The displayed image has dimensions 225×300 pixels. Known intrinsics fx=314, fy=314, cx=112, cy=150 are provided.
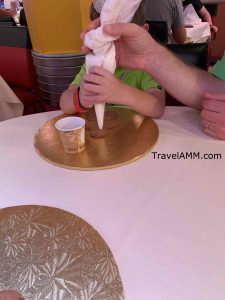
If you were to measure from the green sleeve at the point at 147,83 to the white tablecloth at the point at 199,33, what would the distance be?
1.70m

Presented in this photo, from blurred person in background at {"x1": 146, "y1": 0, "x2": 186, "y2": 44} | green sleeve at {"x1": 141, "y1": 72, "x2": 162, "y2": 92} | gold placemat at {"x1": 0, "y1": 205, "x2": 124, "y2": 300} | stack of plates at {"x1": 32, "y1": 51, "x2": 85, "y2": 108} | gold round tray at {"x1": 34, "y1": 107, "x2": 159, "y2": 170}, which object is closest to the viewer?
gold placemat at {"x1": 0, "y1": 205, "x2": 124, "y2": 300}

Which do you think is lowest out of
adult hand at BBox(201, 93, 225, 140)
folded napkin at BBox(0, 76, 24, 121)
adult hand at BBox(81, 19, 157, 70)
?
folded napkin at BBox(0, 76, 24, 121)

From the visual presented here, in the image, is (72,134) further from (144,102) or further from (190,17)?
(190,17)

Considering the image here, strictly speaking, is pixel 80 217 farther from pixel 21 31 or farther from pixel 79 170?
pixel 21 31

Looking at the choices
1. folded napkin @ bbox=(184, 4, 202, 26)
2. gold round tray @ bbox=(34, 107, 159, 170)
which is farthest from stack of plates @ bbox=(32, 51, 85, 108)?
folded napkin @ bbox=(184, 4, 202, 26)

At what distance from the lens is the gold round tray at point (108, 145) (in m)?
0.77

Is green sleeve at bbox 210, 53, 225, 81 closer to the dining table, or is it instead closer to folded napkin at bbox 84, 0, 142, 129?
the dining table

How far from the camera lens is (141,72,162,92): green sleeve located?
1.06 metres

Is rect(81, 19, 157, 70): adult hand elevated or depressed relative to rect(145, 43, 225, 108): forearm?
elevated

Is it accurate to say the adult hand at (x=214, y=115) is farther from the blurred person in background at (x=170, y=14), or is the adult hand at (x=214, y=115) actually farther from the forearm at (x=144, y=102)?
the blurred person in background at (x=170, y=14)

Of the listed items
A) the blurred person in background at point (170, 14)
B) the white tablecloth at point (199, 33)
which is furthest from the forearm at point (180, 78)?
the white tablecloth at point (199, 33)

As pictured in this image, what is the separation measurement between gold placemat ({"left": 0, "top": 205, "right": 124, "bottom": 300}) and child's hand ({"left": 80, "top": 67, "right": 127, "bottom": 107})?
0.36 m

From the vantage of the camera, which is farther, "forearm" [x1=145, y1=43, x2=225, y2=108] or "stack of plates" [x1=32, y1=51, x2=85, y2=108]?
"stack of plates" [x1=32, y1=51, x2=85, y2=108]

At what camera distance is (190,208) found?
611 mm
